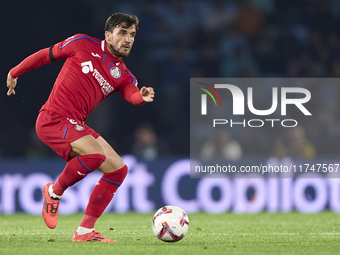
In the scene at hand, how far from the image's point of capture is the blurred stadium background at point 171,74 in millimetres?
10875

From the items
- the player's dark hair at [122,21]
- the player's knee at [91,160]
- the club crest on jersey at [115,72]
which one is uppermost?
the player's dark hair at [122,21]

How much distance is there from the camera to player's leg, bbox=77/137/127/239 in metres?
6.03

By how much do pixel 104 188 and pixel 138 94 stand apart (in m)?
0.98

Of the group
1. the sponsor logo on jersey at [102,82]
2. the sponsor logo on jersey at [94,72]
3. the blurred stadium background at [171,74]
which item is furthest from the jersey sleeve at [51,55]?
the blurred stadium background at [171,74]

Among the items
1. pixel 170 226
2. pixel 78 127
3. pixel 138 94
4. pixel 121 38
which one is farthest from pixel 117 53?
pixel 170 226

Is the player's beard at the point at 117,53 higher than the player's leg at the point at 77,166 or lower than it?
higher

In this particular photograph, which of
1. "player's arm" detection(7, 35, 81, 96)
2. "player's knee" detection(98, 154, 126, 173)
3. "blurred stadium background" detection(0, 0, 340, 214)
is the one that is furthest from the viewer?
"blurred stadium background" detection(0, 0, 340, 214)

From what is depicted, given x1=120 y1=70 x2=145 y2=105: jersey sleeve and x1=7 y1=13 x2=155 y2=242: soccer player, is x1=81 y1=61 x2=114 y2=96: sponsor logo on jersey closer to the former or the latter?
x1=7 y1=13 x2=155 y2=242: soccer player

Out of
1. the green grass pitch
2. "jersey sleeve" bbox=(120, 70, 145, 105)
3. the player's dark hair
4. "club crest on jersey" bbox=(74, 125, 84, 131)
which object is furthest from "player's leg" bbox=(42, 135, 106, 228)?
the player's dark hair

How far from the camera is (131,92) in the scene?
6098 millimetres

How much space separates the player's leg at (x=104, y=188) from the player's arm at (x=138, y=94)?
55cm

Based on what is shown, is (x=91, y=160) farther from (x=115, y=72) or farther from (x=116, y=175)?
(x=115, y=72)

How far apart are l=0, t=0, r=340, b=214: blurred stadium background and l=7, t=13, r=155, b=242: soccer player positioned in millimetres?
4614

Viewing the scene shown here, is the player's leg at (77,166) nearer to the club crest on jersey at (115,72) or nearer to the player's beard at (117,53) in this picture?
the club crest on jersey at (115,72)
